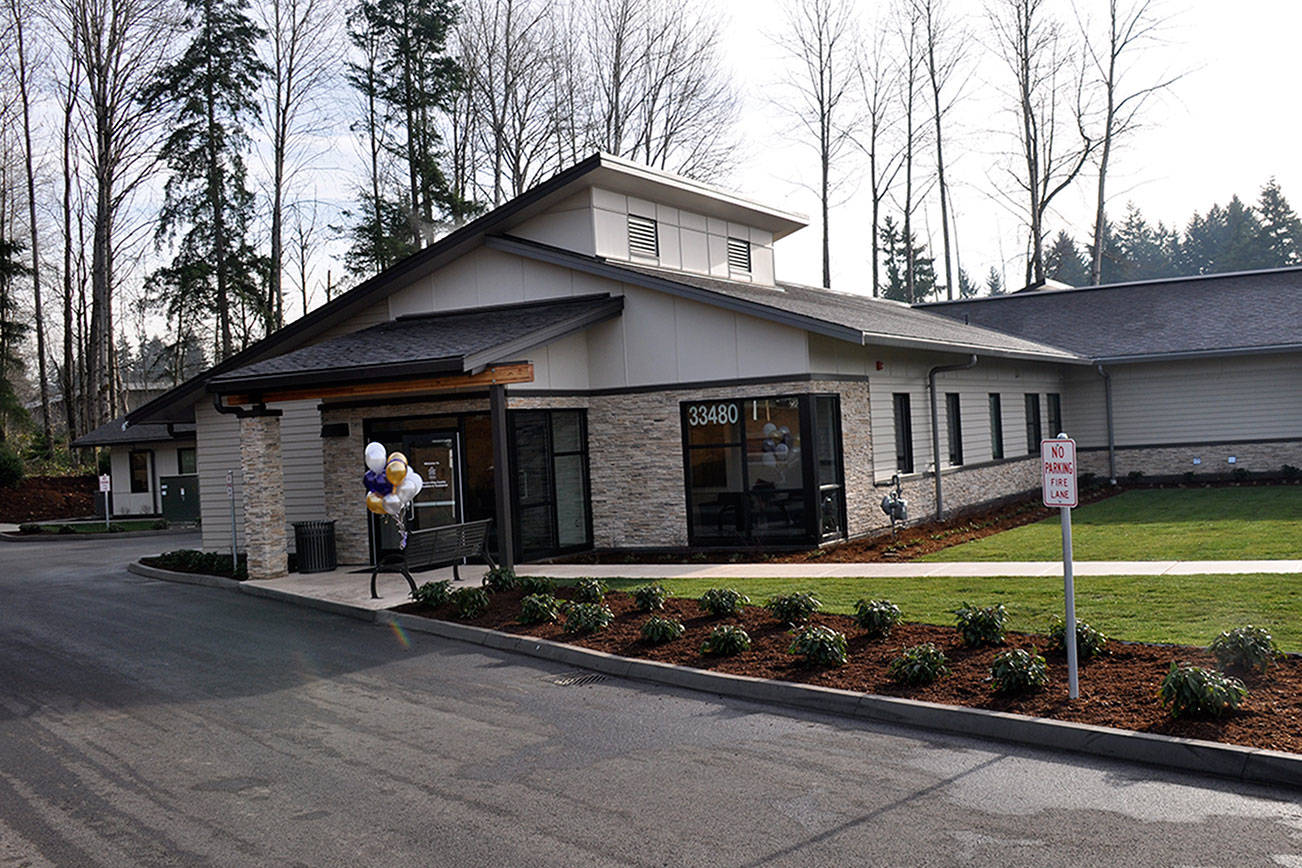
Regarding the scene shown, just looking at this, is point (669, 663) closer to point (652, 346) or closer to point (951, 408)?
point (652, 346)

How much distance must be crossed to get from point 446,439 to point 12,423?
115 ft

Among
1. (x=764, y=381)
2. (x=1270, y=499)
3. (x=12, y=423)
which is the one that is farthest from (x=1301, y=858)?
(x=12, y=423)

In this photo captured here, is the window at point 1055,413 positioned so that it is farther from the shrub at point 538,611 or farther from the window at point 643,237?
the shrub at point 538,611

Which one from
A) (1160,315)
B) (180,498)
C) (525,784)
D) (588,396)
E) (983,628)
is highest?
(1160,315)

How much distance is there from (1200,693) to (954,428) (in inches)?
590

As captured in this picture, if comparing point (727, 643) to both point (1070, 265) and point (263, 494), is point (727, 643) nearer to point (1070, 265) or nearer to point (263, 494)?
point (263, 494)

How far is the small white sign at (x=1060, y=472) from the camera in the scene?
752 centimetres

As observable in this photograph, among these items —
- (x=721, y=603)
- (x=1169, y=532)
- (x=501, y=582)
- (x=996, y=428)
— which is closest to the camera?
(x=721, y=603)

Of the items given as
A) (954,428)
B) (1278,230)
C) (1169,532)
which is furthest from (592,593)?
(1278,230)

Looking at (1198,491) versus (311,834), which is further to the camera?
(1198,491)

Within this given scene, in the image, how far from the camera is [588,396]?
59.1ft

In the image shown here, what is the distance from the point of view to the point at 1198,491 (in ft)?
78.8

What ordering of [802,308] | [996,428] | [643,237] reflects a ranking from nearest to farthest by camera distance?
[802,308] < [643,237] < [996,428]

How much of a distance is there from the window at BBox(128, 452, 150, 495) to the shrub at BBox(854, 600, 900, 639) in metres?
32.6
